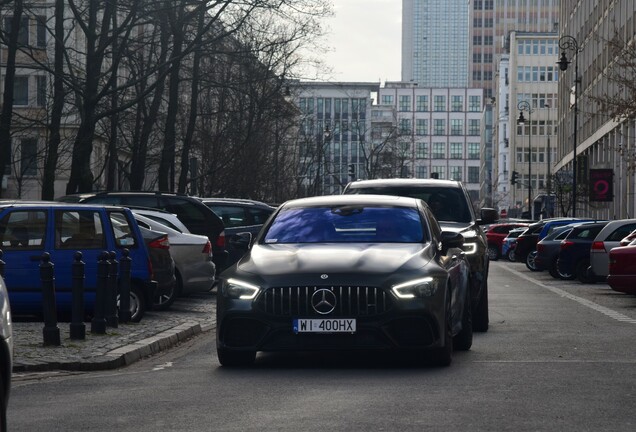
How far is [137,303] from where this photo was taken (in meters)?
18.6

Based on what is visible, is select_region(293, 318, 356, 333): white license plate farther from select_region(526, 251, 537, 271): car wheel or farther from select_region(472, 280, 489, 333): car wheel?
select_region(526, 251, 537, 271): car wheel

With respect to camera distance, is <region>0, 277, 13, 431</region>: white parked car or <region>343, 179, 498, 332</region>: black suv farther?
<region>343, 179, 498, 332</region>: black suv

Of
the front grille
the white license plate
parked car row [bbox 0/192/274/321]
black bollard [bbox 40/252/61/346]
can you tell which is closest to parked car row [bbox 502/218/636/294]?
parked car row [bbox 0/192/274/321]

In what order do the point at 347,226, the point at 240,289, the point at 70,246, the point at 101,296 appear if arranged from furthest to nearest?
the point at 70,246 < the point at 101,296 < the point at 347,226 < the point at 240,289

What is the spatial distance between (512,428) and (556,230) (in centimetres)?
3333

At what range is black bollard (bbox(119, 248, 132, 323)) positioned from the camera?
17.3 m

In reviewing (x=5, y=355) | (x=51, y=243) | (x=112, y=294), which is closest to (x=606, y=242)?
(x=51, y=243)

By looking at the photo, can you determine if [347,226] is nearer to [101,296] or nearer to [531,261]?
[101,296]

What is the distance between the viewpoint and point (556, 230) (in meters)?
41.2

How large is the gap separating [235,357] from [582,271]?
83.6 ft

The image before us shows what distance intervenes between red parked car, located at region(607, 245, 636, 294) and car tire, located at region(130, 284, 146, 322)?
9250 millimetres

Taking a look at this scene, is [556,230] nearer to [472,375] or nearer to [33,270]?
[33,270]

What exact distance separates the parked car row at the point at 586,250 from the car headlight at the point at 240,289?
13.2 m

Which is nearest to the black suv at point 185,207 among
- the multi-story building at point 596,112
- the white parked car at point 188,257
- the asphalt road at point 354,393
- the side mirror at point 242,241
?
the white parked car at point 188,257
